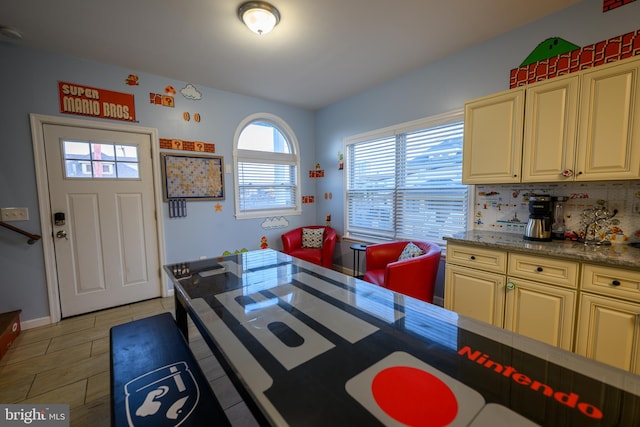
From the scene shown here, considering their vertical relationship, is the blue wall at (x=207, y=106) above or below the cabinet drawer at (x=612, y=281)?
above

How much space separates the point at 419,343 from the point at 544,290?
153 centimetres

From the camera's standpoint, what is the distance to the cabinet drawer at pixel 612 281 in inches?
60.2

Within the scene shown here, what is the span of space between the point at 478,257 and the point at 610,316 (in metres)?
0.79

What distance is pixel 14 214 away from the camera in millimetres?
2531

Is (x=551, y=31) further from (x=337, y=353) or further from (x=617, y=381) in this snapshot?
(x=337, y=353)

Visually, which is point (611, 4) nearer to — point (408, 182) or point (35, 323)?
point (408, 182)

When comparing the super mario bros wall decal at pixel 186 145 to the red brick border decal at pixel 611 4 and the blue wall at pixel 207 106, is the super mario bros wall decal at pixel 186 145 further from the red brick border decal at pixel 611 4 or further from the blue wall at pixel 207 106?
the red brick border decal at pixel 611 4

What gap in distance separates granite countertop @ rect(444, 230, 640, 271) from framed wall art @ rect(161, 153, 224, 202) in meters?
2.98

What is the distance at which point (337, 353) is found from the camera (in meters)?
0.91

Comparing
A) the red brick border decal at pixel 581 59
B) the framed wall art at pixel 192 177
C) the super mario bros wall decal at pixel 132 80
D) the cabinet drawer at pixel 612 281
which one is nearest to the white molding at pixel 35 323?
the framed wall art at pixel 192 177

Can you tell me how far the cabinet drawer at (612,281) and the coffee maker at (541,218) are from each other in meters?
0.49

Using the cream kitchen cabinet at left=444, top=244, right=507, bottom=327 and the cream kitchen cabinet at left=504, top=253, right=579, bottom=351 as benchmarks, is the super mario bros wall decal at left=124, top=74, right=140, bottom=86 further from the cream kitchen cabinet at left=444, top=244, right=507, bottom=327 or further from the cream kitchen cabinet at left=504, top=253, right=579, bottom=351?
the cream kitchen cabinet at left=504, top=253, right=579, bottom=351

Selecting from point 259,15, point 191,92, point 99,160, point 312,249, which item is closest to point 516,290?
point 312,249

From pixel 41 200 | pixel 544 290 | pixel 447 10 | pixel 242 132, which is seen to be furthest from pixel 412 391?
pixel 242 132
